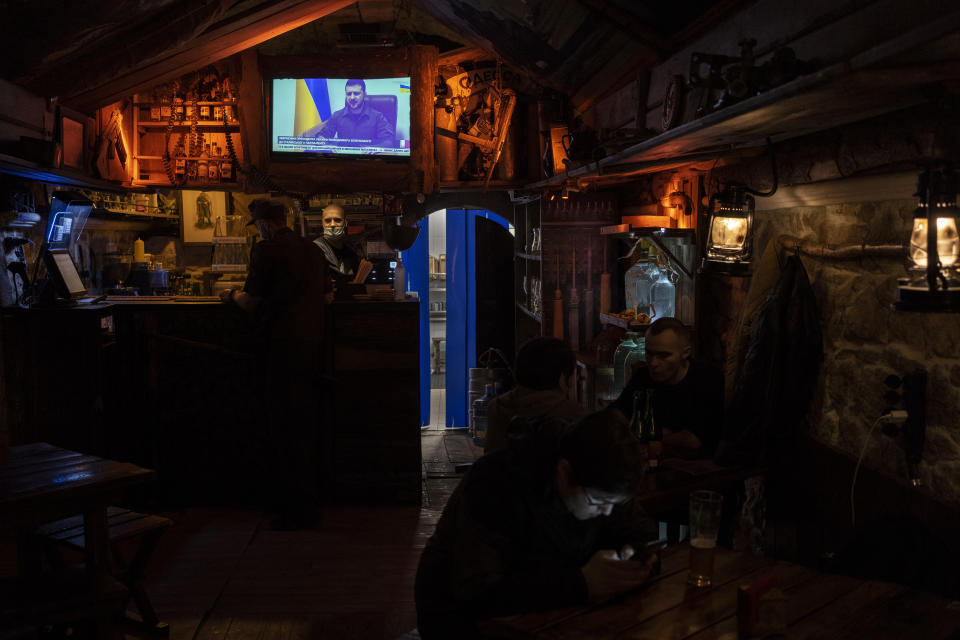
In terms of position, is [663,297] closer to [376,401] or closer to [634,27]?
[634,27]

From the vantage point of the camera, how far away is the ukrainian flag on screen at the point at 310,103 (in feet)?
23.1

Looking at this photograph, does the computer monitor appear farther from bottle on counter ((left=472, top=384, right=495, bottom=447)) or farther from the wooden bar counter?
bottle on counter ((left=472, top=384, right=495, bottom=447))

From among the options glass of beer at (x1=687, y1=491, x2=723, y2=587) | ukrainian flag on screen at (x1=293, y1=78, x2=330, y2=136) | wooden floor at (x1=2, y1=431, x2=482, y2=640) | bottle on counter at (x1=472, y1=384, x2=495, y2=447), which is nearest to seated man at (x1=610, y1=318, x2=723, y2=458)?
glass of beer at (x1=687, y1=491, x2=723, y2=587)

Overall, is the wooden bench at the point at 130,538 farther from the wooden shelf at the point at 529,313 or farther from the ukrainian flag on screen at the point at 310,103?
the ukrainian flag on screen at the point at 310,103

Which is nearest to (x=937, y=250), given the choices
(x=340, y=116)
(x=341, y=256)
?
(x=341, y=256)

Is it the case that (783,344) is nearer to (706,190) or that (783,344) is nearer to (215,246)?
(706,190)

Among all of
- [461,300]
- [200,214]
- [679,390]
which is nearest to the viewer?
[679,390]

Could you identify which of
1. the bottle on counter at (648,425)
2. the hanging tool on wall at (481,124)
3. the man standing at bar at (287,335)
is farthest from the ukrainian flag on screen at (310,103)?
the bottle on counter at (648,425)

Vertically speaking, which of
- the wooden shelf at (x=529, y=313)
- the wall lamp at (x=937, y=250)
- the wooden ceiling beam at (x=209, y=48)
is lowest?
the wooden shelf at (x=529, y=313)

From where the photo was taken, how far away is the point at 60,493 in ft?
9.58

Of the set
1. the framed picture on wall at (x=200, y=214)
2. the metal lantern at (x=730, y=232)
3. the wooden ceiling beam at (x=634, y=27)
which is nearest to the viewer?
the metal lantern at (x=730, y=232)

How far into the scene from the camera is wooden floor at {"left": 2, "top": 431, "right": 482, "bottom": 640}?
3.85m

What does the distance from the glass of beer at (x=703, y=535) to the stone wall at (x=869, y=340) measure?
3.31ft

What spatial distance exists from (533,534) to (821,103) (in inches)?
64.6
